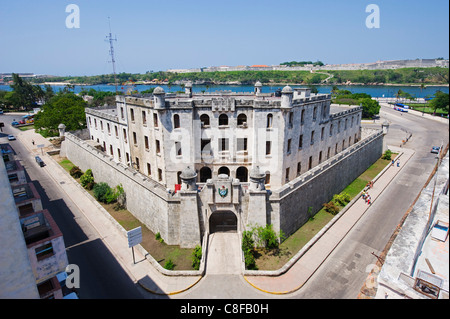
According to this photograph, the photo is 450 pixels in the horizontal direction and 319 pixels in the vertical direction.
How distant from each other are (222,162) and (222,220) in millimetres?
7951

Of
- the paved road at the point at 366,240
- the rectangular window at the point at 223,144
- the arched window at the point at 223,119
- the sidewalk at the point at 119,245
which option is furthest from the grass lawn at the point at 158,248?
the arched window at the point at 223,119

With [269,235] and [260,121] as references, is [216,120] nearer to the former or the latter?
[260,121]

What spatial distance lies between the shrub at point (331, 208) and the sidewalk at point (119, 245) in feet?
63.9

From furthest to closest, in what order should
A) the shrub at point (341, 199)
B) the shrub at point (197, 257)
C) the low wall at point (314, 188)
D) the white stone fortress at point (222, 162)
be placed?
1. the shrub at point (341, 199)
2. the low wall at point (314, 188)
3. the white stone fortress at point (222, 162)
4. the shrub at point (197, 257)

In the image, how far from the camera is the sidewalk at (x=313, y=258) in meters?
21.5

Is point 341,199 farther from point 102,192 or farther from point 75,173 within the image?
point 75,173

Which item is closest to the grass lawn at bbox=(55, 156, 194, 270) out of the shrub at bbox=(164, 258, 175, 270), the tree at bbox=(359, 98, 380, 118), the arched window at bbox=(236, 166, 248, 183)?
the shrub at bbox=(164, 258, 175, 270)

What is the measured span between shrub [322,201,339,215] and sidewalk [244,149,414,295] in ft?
3.21

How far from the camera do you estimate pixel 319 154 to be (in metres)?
40.7

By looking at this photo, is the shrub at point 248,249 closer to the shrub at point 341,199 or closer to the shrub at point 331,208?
the shrub at point 331,208

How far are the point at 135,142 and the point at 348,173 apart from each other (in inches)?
1298

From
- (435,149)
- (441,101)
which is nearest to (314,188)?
(441,101)

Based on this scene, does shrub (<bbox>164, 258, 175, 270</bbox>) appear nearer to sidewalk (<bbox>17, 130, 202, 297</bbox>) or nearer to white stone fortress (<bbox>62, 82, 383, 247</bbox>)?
sidewalk (<bbox>17, 130, 202, 297</bbox>)

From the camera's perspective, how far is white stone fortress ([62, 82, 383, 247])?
26266 millimetres
